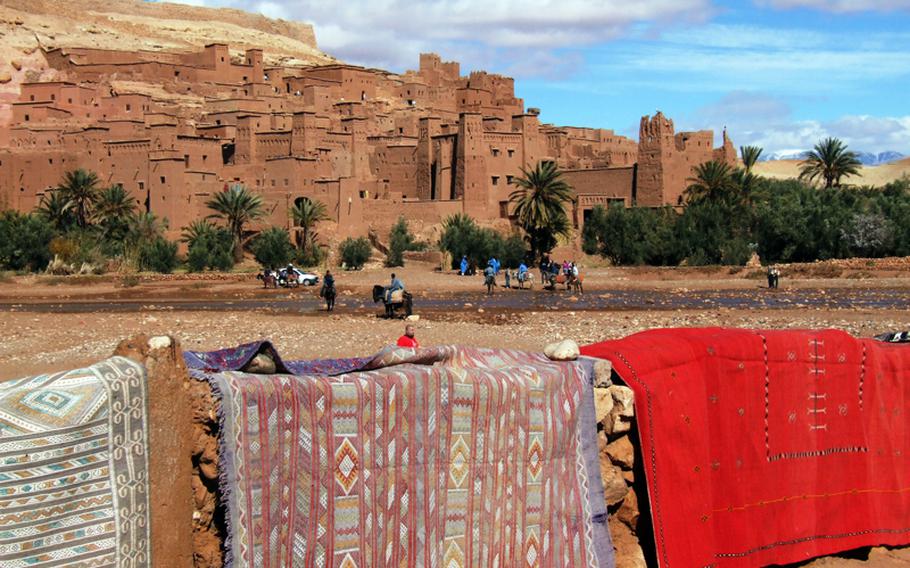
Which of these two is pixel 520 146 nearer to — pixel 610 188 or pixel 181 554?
pixel 610 188

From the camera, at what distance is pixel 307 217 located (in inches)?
1515

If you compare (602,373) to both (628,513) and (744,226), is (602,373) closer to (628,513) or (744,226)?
Answer: (628,513)

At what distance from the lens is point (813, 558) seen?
6.12 metres

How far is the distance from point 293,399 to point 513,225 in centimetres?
3892

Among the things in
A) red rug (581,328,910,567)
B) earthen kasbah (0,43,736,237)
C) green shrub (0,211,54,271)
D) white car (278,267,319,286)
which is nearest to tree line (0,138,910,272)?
green shrub (0,211,54,271)

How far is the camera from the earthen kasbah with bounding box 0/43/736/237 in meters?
40.9

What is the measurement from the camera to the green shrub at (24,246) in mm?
35375

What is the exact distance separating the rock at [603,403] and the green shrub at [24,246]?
33.3 m

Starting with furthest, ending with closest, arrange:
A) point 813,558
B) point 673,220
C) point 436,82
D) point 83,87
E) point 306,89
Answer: point 436,82 → point 306,89 → point 83,87 → point 673,220 → point 813,558

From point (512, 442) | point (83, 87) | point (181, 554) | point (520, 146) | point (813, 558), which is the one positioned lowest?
point (813, 558)

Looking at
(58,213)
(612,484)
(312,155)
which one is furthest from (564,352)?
(58,213)

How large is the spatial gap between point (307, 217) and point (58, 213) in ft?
33.6

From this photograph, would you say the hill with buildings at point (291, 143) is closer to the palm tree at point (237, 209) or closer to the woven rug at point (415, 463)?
the palm tree at point (237, 209)

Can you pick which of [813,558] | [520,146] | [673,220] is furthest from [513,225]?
[813,558]
